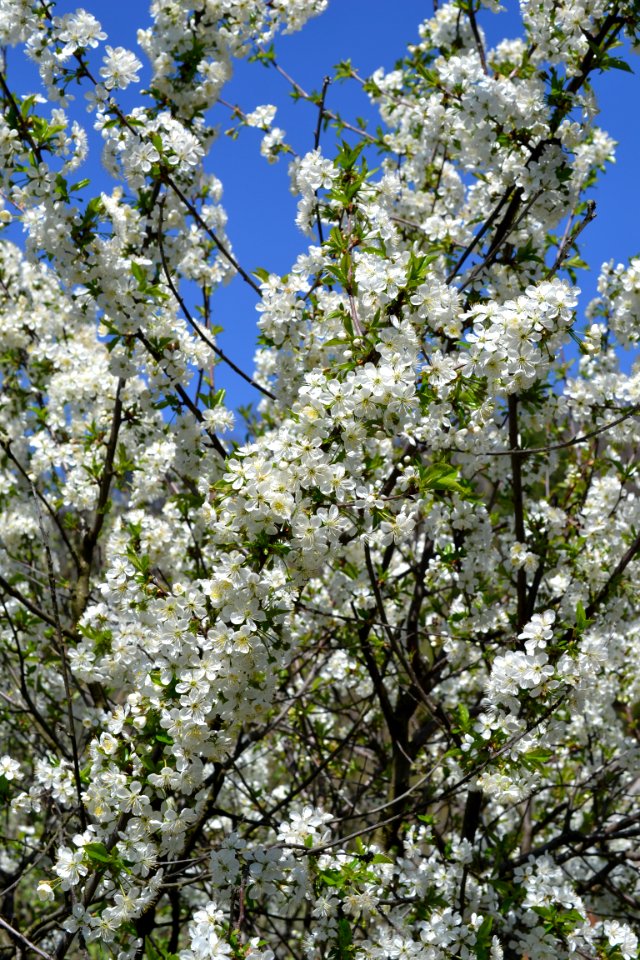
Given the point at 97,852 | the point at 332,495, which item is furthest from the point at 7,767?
the point at 332,495

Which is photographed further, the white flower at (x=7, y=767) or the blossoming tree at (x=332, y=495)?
the white flower at (x=7, y=767)

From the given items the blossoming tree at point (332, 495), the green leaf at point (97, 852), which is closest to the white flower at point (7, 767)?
the blossoming tree at point (332, 495)

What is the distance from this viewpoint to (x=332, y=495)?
8.34ft

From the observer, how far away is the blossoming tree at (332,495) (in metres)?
2.59

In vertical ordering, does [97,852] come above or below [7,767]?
below

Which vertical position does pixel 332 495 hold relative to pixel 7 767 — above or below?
above

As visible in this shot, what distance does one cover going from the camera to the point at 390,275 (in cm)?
266

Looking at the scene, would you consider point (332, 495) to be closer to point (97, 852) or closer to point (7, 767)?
point (97, 852)

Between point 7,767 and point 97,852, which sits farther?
point 7,767

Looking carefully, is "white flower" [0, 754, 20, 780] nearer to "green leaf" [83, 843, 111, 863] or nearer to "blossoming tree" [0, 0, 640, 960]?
"blossoming tree" [0, 0, 640, 960]

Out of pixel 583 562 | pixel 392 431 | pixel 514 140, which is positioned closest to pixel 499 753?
pixel 392 431

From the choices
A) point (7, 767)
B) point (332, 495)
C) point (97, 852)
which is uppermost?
point (332, 495)

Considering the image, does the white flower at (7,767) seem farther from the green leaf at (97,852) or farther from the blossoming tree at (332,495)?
the green leaf at (97,852)

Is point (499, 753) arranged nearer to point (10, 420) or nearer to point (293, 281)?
point (293, 281)
